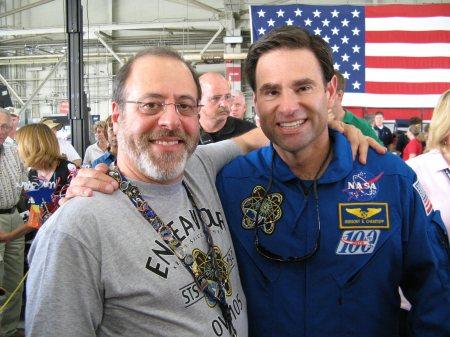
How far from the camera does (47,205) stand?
2654mm

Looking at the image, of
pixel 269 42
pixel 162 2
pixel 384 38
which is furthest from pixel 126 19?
pixel 269 42

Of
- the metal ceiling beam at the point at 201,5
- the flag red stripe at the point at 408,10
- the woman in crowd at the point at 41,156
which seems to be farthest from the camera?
the metal ceiling beam at the point at 201,5

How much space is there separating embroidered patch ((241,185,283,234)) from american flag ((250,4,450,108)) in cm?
652

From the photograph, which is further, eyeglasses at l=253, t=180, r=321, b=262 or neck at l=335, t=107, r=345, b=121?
neck at l=335, t=107, r=345, b=121

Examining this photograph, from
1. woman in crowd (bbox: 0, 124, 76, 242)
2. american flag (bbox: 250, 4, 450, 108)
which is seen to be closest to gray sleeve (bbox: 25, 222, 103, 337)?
woman in crowd (bbox: 0, 124, 76, 242)

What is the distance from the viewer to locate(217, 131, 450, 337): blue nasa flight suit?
1.46 metres

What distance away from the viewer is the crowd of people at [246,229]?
1145 mm

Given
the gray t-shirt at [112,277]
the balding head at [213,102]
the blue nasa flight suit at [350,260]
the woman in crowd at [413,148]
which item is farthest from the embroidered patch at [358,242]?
the woman in crowd at [413,148]

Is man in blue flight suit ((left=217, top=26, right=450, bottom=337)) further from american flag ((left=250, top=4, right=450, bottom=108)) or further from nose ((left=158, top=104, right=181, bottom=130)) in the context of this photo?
american flag ((left=250, top=4, right=450, bottom=108))

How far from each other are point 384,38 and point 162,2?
7.55 meters

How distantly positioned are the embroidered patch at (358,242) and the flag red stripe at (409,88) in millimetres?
7199

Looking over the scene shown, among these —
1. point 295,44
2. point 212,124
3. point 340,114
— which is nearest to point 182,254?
point 295,44

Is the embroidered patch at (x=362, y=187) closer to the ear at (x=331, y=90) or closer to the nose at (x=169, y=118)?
the ear at (x=331, y=90)

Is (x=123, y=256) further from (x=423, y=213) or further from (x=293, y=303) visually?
(x=423, y=213)
